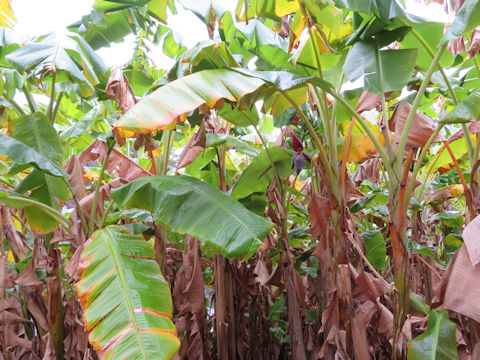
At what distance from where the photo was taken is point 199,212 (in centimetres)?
159

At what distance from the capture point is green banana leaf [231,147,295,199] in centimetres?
206

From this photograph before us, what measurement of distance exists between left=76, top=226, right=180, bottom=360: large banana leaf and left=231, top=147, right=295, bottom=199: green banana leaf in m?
0.68

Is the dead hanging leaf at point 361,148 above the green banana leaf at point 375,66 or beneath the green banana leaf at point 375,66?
beneath

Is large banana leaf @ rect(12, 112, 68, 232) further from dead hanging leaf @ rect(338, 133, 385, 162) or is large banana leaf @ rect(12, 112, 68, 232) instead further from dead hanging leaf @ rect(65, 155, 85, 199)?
dead hanging leaf @ rect(338, 133, 385, 162)

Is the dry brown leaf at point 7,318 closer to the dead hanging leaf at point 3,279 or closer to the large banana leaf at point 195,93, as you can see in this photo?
the dead hanging leaf at point 3,279

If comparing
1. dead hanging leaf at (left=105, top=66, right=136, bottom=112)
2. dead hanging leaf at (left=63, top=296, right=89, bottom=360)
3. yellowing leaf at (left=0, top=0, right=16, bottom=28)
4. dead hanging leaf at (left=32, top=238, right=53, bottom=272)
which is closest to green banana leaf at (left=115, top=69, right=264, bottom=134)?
dead hanging leaf at (left=105, top=66, right=136, bottom=112)

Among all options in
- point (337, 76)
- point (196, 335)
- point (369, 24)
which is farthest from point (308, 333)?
point (369, 24)

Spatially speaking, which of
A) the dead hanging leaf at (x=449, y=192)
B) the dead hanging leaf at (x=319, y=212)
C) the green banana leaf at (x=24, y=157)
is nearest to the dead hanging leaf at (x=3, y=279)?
the green banana leaf at (x=24, y=157)

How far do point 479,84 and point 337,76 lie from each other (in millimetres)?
1103

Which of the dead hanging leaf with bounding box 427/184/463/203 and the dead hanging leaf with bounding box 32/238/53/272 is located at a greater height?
the dead hanging leaf with bounding box 32/238/53/272

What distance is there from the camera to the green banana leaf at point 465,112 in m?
1.26

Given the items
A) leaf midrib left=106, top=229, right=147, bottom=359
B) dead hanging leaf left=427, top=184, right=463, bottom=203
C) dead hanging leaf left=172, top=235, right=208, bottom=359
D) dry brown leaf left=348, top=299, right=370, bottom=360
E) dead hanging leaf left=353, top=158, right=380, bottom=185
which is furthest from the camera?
dead hanging leaf left=353, top=158, right=380, bottom=185

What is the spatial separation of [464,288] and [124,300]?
1.17 meters

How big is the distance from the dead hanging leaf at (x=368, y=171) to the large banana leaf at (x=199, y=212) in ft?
4.93
